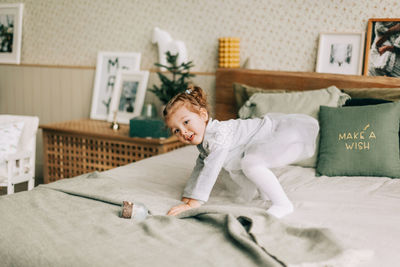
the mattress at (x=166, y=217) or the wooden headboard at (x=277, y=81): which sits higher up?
the wooden headboard at (x=277, y=81)

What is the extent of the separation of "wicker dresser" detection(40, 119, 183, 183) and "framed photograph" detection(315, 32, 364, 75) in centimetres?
110

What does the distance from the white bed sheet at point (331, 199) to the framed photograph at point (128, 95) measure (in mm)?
1107

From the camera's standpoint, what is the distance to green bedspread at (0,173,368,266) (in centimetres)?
96

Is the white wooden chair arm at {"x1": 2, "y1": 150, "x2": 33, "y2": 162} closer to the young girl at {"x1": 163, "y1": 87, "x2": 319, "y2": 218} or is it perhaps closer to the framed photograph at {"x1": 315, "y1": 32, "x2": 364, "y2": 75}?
the young girl at {"x1": 163, "y1": 87, "x2": 319, "y2": 218}

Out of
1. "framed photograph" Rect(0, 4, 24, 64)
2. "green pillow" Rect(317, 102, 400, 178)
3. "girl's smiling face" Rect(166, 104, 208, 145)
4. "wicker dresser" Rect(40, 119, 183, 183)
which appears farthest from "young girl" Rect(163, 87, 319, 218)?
"framed photograph" Rect(0, 4, 24, 64)

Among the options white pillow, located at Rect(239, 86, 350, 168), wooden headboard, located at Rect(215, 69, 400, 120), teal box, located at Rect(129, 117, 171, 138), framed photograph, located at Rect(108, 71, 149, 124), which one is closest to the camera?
white pillow, located at Rect(239, 86, 350, 168)

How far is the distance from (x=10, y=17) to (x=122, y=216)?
10.4 feet

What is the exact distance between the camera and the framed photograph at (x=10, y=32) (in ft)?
12.0

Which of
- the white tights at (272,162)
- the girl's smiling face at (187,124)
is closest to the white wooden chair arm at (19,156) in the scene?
the girl's smiling face at (187,124)

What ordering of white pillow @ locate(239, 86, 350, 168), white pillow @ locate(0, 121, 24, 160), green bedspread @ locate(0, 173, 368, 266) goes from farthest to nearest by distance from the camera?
1. white pillow @ locate(0, 121, 24, 160)
2. white pillow @ locate(239, 86, 350, 168)
3. green bedspread @ locate(0, 173, 368, 266)

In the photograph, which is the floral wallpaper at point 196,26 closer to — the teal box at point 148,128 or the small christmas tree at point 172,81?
the small christmas tree at point 172,81

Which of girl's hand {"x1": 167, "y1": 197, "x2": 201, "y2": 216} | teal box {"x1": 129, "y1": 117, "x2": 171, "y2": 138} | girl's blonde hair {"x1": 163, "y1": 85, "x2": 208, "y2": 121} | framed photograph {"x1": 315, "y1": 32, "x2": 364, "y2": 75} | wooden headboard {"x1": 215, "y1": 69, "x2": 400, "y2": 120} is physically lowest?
girl's hand {"x1": 167, "y1": 197, "x2": 201, "y2": 216}

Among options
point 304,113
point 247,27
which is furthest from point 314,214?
point 247,27

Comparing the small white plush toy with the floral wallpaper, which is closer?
the floral wallpaper
